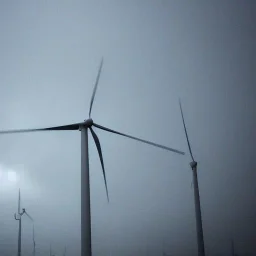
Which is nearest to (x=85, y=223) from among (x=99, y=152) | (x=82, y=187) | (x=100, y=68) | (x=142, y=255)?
(x=82, y=187)

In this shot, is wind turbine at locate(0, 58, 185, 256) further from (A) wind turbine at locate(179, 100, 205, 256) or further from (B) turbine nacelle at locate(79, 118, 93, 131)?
(A) wind turbine at locate(179, 100, 205, 256)

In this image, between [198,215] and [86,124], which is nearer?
[86,124]

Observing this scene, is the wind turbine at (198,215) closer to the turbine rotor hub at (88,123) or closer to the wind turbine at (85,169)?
the wind turbine at (85,169)

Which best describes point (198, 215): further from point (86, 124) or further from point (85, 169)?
point (86, 124)

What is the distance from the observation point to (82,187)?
23.8 meters

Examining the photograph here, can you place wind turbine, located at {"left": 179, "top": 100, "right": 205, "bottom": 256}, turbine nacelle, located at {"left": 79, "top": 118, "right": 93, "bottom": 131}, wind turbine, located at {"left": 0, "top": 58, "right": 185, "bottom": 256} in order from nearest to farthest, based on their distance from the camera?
wind turbine, located at {"left": 0, "top": 58, "right": 185, "bottom": 256} → turbine nacelle, located at {"left": 79, "top": 118, "right": 93, "bottom": 131} → wind turbine, located at {"left": 179, "top": 100, "right": 205, "bottom": 256}

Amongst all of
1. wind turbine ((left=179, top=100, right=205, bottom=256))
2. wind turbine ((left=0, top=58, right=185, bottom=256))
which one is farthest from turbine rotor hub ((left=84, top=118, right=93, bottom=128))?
wind turbine ((left=179, top=100, right=205, bottom=256))

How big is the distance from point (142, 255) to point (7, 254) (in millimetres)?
88048

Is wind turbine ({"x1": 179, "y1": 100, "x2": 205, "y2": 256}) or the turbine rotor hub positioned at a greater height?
the turbine rotor hub

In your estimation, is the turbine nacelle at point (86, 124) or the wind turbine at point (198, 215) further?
the wind turbine at point (198, 215)

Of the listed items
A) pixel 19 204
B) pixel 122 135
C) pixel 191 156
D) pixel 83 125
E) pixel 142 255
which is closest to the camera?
pixel 83 125

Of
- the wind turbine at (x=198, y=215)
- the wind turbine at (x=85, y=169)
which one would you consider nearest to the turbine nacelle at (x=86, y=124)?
the wind turbine at (x=85, y=169)

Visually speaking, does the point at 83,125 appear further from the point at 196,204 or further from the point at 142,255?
the point at 142,255

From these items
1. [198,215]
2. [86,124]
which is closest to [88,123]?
[86,124]
